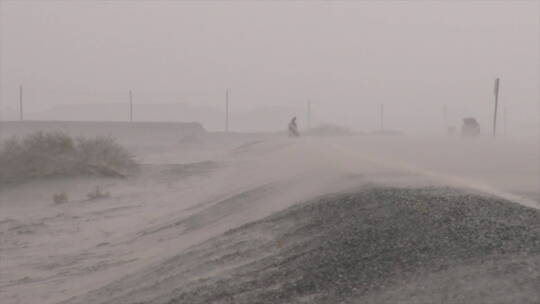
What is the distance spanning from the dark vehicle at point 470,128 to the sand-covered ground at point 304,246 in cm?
2465

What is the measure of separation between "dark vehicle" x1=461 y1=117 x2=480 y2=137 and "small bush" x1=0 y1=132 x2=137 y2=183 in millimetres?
23031

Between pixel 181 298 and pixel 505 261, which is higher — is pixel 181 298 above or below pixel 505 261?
below

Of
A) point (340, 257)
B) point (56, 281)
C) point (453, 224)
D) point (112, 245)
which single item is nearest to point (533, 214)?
point (453, 224)

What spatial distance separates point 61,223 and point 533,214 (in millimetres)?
7521

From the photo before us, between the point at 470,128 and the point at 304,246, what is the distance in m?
31.9

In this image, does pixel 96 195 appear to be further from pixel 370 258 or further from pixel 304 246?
pixel 370 258

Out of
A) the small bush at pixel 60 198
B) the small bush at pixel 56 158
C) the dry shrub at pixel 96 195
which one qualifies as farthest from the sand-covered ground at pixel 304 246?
the small bush at pixel 56 158

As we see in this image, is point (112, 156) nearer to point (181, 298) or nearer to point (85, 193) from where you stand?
point (85, 193)

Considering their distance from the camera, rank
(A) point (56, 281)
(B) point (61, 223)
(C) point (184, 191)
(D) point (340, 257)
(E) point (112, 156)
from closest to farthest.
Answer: (D) point (340, 257)
(A) point (56, 281)
(B) point (61, 223)
(C) point (184, 191)
(E) point (112, 156)

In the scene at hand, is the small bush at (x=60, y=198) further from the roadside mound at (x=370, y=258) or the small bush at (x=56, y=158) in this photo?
the roadside mound at (x=370, y=258)

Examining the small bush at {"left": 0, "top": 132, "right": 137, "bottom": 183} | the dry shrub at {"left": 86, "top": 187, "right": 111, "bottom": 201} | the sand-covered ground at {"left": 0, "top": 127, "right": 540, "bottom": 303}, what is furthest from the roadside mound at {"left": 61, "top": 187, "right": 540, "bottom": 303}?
the small bush at {"left": 0, "top": 132, "right": 137, "bottom": 183}

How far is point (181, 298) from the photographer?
172 inches

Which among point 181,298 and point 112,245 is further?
point 112,245

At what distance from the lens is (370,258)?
4191mm
